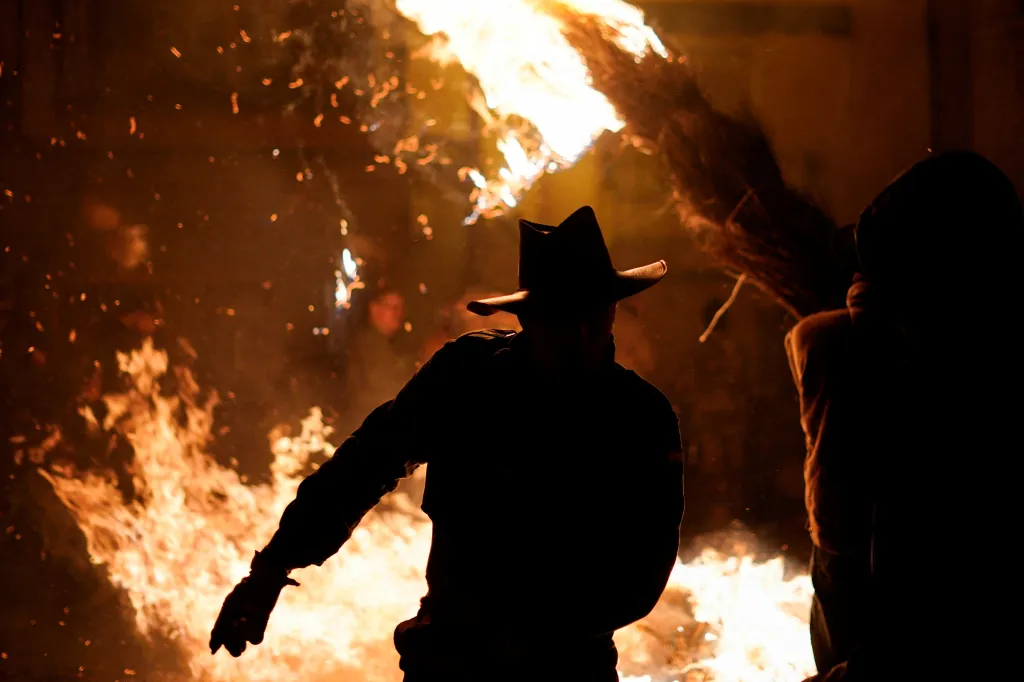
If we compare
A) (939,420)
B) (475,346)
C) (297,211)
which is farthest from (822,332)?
(297,211)

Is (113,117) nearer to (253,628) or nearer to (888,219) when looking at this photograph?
(253,628)

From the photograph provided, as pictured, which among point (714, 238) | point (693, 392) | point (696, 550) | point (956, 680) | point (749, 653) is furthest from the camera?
point (693, 392)

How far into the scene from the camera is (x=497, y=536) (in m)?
1.76

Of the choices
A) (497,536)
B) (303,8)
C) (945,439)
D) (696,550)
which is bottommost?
(696,550)

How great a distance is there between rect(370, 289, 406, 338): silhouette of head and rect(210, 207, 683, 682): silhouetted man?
5.02m

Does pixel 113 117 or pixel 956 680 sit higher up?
pixel 113 117

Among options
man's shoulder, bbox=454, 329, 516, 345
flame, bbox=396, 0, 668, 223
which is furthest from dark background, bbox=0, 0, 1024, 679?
man's shoulder, bbox=454, 329, 516, 345

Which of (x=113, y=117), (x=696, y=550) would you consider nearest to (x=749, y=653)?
(x=696, y=550)

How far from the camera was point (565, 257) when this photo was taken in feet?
5.97

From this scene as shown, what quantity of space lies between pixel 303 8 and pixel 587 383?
6143mm

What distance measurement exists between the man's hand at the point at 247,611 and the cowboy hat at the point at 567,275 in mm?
925

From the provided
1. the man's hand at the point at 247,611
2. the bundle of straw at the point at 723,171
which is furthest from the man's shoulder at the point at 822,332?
the man's hand at the point at 247,611

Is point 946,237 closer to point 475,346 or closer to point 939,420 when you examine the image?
point 939,420

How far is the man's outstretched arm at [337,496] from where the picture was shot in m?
1.87
